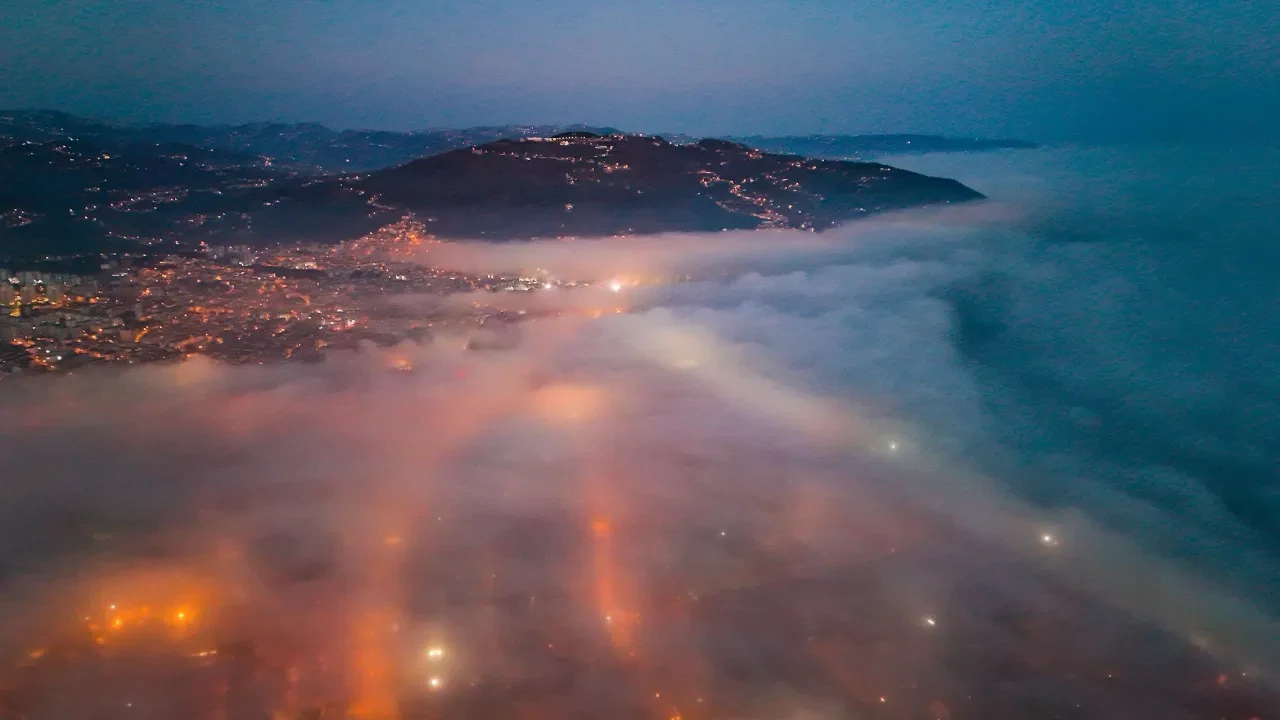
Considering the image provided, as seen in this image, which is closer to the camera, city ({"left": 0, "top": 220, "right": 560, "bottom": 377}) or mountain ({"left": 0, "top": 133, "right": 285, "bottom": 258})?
city ({"left": 0, "top": 220, "right": 560, "bottom": 377})

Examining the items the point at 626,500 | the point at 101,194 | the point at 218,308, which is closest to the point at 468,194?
the point at 101,194

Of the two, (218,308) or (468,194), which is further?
(468,194)

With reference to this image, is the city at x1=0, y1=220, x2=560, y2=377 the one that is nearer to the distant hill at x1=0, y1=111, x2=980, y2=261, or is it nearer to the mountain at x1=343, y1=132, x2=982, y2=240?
the distant hill at x1=0, y1=111, x2=980, y2=261

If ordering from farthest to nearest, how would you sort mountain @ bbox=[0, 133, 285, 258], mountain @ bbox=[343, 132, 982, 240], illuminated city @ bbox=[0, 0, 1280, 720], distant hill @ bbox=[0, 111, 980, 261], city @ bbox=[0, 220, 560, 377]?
mountain @ bbox=[343, 132, 982, 240], distant hill @ bbox=[0, 111, 980, 261], mountain @ bbox=[0, 133, 285, 258], city @ bbox=[0, 220, 560, 377], illuminated city @ bbox=[0, 0, 1280, 720]

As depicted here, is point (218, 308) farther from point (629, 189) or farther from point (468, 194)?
point (629, 189)

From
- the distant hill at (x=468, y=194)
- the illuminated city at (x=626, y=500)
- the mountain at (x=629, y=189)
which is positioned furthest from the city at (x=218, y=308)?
the mountain at (x=629, y=189)

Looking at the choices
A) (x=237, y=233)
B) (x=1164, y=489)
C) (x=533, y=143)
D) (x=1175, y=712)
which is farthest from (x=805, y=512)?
(x=533, y=143)

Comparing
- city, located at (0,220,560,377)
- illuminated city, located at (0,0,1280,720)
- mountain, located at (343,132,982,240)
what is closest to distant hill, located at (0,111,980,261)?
mountain, located at (343,132,982,240)

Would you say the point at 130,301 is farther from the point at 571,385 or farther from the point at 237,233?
the point at 237,233

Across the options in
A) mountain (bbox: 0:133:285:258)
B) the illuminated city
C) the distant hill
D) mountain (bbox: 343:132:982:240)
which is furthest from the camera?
mountain (bbox: 343:132:982:240)
